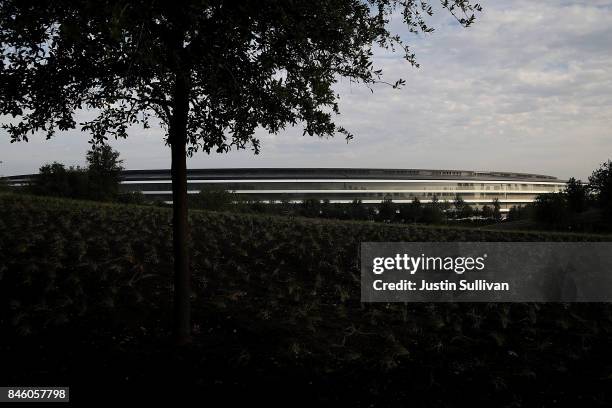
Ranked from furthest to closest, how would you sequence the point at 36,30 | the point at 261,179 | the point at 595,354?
the point at 261,179 < the point at 595,354 < the point at 36,30

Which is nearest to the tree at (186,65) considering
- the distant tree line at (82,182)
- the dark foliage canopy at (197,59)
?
the dark foliage canopy at (197,59)

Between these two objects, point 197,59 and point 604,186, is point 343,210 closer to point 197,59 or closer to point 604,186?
point 604,186

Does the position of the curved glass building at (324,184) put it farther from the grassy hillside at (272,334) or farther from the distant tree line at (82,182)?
the grassy hillside at (272,334)

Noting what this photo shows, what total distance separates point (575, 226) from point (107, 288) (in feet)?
179

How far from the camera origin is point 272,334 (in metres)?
8.70

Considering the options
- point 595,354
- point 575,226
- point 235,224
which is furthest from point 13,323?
point 575,226

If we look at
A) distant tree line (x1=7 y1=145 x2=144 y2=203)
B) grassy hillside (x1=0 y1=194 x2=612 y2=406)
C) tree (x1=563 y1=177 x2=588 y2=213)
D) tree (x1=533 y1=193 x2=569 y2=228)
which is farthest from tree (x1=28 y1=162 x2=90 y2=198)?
tree (x1=563 y1=177 x2=588 y2=213)

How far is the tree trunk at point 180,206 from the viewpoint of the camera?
754 cm

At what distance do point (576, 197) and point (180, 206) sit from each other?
210 feet

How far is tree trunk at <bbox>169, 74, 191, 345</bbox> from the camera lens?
24.7ft

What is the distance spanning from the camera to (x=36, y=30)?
21.1 feet

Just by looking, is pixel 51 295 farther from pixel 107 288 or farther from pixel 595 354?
pixel 595 354

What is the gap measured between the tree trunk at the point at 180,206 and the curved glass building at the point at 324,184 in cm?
10473

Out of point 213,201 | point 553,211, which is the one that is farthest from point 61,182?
point 553,211
